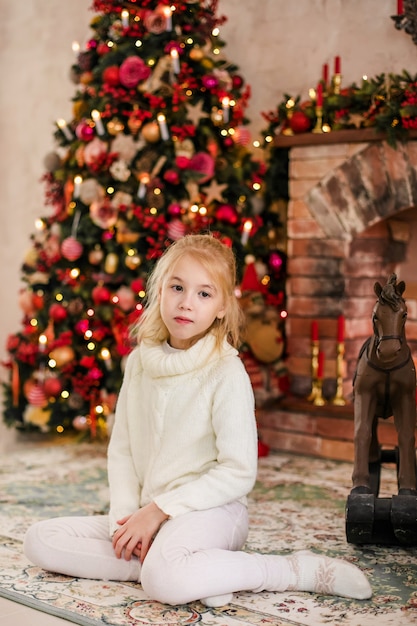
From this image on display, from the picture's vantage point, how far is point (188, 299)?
2225 mm

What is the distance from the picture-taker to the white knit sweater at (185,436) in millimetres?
2150

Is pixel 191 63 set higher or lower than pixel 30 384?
higher

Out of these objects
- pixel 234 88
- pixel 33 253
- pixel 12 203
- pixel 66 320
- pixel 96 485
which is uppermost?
pixel 234 88

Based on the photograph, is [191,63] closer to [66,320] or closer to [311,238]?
[311,238]

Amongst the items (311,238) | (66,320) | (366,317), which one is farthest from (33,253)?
(366,317)

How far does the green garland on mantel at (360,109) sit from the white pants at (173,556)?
1.92 metres

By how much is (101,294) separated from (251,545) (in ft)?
5.36

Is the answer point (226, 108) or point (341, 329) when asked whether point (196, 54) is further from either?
point (341, 329)

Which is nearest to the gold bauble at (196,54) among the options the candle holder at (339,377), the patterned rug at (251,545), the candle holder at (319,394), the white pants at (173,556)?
the candle holder at (339,377)

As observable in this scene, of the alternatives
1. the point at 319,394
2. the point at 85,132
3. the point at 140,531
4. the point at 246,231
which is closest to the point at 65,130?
the point at 85,132

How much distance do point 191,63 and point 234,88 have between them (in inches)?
13.9

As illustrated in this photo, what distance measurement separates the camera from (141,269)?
3.86 m

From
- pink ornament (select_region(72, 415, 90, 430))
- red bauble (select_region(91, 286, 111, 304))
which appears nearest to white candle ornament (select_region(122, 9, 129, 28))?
red bauble (select_region(91, 286, 111, 304))

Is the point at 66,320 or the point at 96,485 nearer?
the point at 96,485
